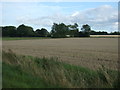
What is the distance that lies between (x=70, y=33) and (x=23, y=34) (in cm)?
3520

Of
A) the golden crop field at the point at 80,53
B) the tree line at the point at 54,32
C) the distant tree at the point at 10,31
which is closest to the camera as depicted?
the golden crop field at the point at 80,53

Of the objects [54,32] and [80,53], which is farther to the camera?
[54,32]

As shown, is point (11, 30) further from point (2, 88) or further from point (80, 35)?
point (2, 88)

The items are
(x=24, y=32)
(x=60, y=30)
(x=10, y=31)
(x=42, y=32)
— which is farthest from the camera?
(x=60, y=30)

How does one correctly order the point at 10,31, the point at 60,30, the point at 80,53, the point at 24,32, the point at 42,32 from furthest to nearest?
the point at 60,30 → the point at 42,32 → the point at 24,32 → the point at 10,31 → the point at 80,53

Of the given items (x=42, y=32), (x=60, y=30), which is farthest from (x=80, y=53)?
(x=60, y=30)

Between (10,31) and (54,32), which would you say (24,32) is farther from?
(54,32)

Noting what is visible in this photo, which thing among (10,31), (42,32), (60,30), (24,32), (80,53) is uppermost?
(60,30)

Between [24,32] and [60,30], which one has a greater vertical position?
[60,30]

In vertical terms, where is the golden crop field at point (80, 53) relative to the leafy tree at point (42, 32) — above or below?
below

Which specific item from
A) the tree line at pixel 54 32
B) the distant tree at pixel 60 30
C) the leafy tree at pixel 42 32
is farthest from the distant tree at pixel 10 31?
the distant tree at pixel 60 30

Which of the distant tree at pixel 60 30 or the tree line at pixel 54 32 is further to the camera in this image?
the distant tree at pixel 60 30

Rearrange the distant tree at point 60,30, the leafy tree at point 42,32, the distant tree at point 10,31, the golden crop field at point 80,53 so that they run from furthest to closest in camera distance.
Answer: the distant tree at point 60,30
the leafy tree at point 42,32
the distant tree at point 10,31
the golden crop field at point 80,53

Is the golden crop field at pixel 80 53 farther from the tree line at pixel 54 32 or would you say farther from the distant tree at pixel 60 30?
the distant tree at pixel 60 30
